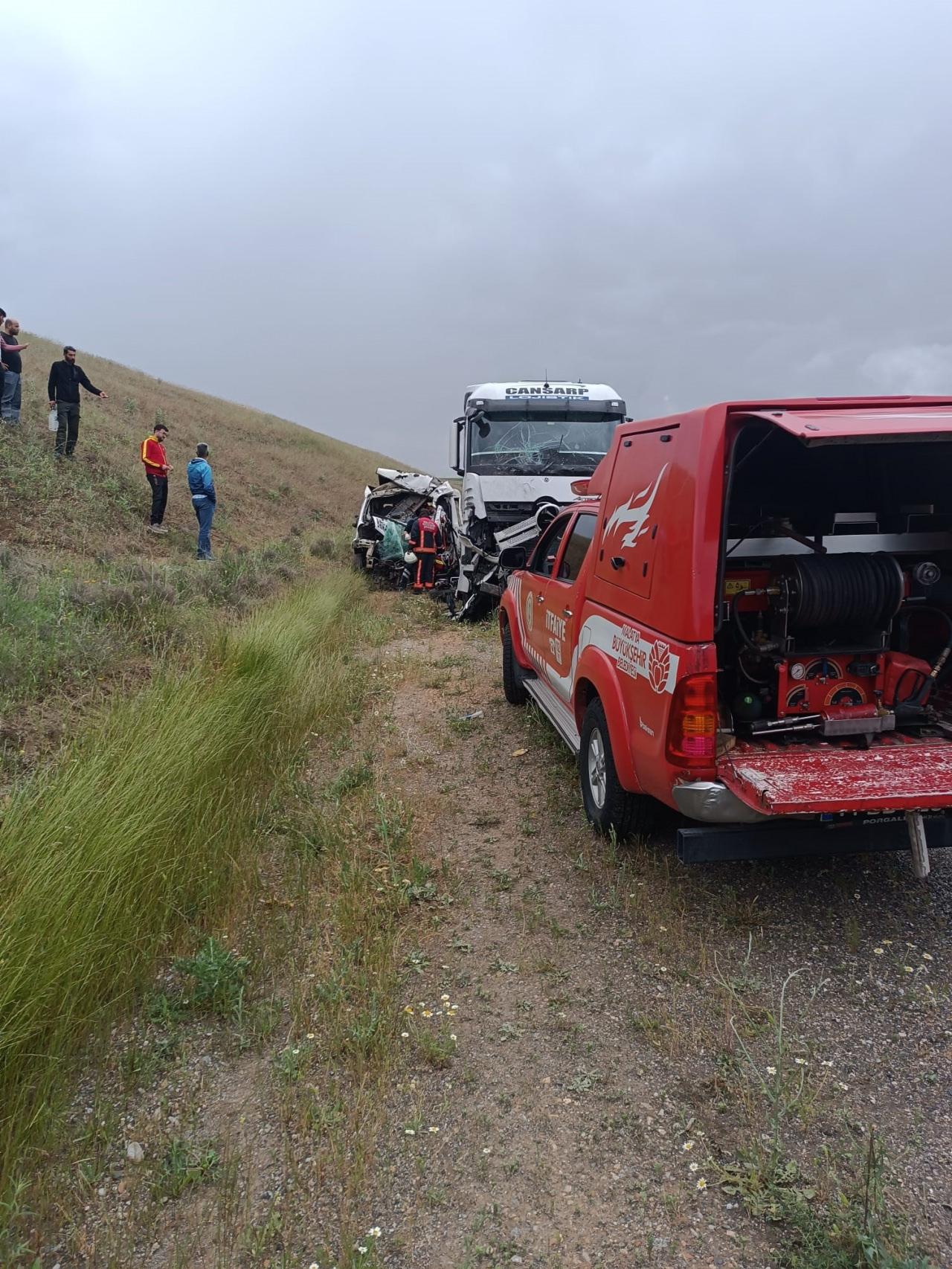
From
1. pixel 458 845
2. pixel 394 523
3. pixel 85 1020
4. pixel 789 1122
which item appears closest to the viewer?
pixel 789 1122

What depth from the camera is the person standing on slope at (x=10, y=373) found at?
11.9m

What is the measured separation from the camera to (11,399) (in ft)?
43.1

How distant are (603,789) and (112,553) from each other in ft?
30.4

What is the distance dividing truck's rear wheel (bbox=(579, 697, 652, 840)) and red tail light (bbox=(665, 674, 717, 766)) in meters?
0.65

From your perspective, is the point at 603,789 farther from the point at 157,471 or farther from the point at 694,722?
the point at 157,471

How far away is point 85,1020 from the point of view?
290 centimetres

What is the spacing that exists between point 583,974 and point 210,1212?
1.61 metres

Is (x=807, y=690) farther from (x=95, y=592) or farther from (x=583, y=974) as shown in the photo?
(x=95, y=592)

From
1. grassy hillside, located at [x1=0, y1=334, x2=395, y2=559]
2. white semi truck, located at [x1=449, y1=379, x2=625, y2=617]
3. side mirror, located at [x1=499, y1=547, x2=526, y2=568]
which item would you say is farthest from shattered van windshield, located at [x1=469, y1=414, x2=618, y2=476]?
grassy hillside, located at [x1=0, y1=334, x2=395, y2=559]

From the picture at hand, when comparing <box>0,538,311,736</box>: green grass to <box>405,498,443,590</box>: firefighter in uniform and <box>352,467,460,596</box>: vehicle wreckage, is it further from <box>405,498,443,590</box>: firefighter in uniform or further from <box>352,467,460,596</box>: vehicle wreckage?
<box>352,467,460,596</box>: vehicle wreckage

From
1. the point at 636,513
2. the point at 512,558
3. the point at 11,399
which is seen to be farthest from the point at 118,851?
the point at 11,399

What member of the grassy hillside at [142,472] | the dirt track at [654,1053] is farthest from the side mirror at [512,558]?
the grassy hillside at [142,472]

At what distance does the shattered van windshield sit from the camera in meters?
10.8

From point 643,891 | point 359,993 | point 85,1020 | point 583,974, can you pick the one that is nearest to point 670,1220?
point 583,974
